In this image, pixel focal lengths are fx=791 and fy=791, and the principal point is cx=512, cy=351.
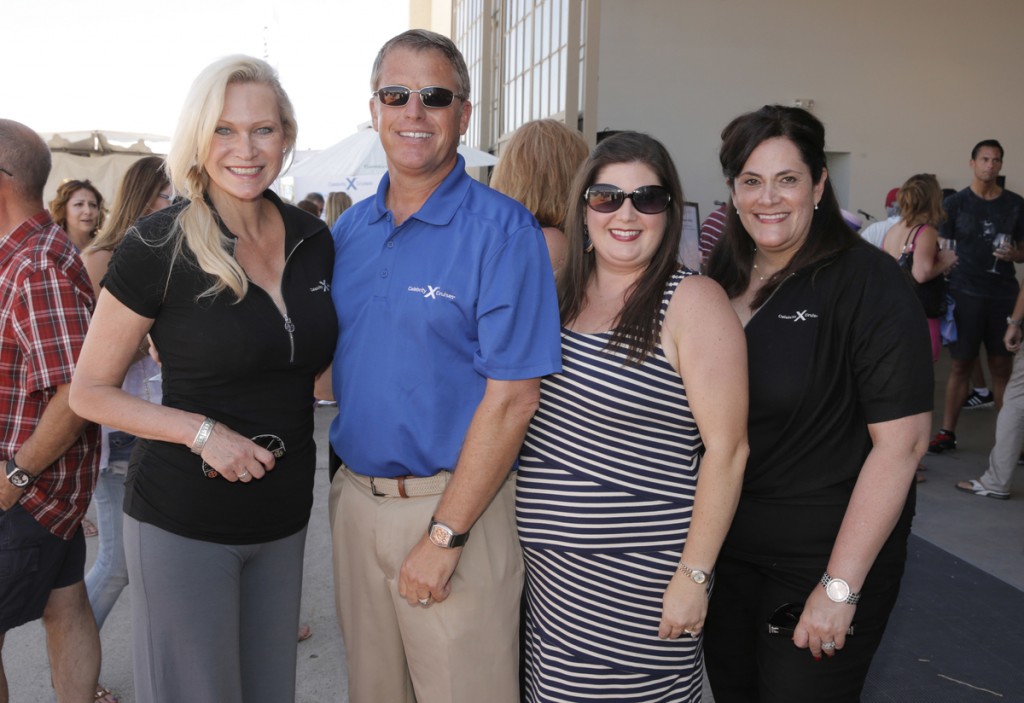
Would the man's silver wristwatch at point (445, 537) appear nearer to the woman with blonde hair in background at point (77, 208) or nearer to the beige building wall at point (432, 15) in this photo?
the woman with blonde hair in background at point (77, 208)

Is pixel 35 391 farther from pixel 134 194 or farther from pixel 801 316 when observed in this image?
pixel 801 316

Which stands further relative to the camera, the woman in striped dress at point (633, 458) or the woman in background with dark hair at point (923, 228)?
the woman in background with dark hair at point (923, 228)

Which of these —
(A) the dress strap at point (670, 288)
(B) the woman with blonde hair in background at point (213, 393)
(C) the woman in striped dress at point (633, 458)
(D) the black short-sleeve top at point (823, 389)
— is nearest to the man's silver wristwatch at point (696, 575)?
(C) the woman in striped dress at point (633, 458)

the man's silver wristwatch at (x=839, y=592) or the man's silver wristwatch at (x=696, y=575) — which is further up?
the man's silver wristwatch at (x=696, y=575)

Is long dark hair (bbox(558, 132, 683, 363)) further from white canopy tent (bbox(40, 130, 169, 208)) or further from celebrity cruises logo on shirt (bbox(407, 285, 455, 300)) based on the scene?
white canopy tent (bbox(40, 130, 169, 208))

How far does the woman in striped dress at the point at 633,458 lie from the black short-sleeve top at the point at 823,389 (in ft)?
0.66

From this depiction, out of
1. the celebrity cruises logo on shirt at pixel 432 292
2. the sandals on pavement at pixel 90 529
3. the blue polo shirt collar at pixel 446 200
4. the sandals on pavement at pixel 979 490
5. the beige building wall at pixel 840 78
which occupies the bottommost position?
the sandals on pavement at pixel 90 529

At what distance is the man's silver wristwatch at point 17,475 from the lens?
95.9 inches

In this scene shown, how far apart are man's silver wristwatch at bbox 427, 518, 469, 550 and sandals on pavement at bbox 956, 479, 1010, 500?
5267 mm

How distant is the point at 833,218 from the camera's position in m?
2.21

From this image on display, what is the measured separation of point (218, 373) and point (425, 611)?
2.75ft

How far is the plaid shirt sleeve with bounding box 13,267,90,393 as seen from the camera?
95.6 inches

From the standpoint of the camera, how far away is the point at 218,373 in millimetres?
1990

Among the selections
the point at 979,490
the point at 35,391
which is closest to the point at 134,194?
the point at 35,391
